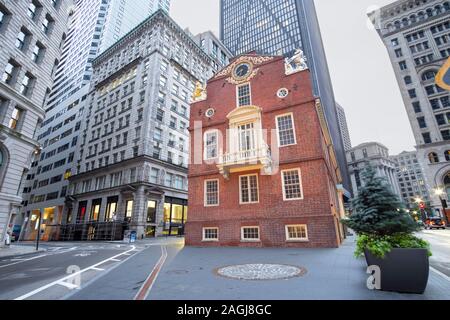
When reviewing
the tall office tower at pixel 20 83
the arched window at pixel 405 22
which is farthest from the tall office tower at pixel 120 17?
the arched window at pixel 405 22

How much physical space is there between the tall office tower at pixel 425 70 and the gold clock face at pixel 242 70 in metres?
50.9

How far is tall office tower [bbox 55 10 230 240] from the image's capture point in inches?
1388

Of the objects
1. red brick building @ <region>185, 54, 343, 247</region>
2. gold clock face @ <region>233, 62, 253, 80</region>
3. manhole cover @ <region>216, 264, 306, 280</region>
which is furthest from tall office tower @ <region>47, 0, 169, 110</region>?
manhole cover @ <region>216, 264, 306, 280</region>

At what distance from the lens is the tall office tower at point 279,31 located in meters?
85.3

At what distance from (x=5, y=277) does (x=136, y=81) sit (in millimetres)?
41446

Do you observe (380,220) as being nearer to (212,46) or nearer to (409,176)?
(212,46)

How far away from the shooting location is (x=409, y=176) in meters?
144

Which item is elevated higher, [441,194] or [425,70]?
[425,70]

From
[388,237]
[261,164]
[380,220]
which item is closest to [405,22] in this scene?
[261,164]

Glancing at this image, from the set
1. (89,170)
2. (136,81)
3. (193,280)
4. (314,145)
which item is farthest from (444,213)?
(89,170)

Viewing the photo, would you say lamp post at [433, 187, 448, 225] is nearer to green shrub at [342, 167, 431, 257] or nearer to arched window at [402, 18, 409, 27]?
arched window at [402, 18, 409, 27]

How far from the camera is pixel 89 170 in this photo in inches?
1715

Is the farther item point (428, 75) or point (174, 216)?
point (428, 75)

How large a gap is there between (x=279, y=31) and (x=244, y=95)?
333 feet
